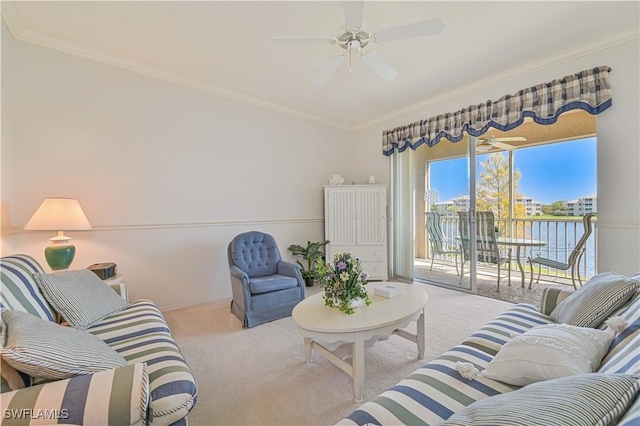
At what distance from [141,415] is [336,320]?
1081 mm

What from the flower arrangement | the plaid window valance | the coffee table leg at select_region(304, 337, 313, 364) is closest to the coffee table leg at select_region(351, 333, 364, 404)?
the flower arrangement

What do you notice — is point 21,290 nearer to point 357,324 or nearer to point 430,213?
point 357,324

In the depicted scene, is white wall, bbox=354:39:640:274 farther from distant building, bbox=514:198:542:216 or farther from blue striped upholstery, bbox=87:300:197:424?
blue striped upholstery, bbox=87:300:197:424

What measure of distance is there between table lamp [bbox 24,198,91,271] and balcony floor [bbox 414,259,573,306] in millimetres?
4279

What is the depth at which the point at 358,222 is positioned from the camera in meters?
4.37

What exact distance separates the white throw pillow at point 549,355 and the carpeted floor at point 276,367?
2.97ft

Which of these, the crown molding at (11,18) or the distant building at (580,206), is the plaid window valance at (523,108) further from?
the crown molding at (11,18)

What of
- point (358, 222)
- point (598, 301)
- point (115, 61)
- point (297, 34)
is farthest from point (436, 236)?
point (115, 61)

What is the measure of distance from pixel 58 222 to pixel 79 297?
2.90 feet

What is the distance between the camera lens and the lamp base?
90.6 inches

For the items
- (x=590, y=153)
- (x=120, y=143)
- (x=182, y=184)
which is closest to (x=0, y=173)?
(x=120, y=143)

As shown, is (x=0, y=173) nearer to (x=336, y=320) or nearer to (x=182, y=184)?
(x=182, y=184)

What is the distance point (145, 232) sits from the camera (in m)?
3.08

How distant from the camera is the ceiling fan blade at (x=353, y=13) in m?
1.68
